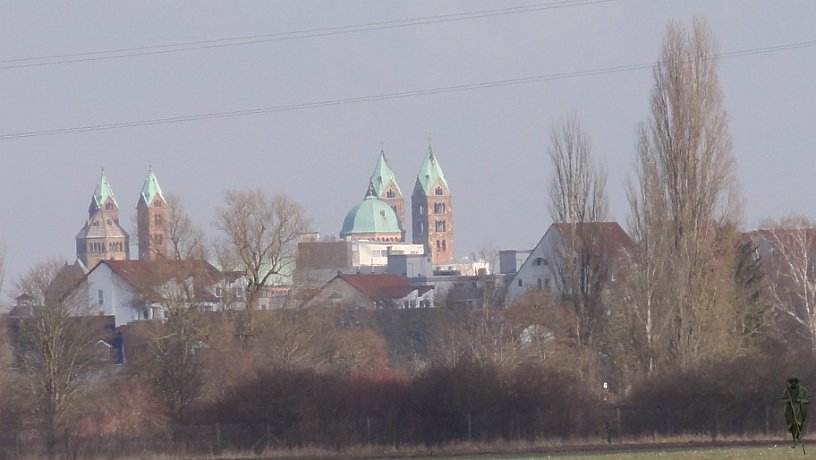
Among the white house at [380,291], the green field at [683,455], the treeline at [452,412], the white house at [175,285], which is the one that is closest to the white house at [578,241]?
the treeline at [452,412]

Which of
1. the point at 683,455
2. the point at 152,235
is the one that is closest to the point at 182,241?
the point at 152,235

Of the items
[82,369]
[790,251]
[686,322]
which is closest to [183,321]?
[82,369]

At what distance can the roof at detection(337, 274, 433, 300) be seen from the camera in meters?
99.7

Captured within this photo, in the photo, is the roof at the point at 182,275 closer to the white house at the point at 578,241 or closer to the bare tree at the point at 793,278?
the white house at the point at 578,241

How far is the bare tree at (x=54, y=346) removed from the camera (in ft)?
156

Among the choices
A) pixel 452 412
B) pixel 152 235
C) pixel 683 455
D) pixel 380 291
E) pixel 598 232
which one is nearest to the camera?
pixel 683 455

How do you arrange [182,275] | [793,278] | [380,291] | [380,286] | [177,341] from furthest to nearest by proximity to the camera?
[380,286] < [380,291] < [793,278] < [182,275] < [177,341]

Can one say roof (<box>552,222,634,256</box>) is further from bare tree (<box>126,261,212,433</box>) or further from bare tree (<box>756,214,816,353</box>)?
bare tree (<box>126,261,212,433</box>)

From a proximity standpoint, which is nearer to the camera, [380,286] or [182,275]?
[182,275]

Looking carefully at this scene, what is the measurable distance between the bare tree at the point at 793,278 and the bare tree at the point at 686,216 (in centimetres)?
842

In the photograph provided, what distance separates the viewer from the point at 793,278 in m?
71.2

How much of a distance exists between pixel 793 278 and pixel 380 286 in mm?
43760

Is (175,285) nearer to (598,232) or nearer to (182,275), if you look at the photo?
(182,275)

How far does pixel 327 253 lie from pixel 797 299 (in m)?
27.6
